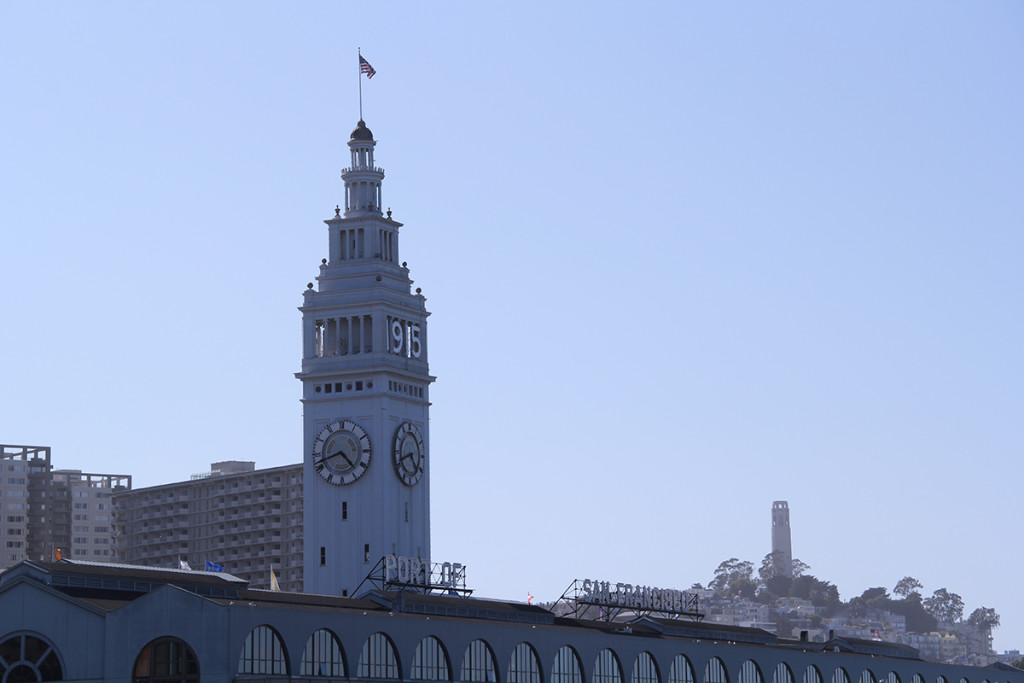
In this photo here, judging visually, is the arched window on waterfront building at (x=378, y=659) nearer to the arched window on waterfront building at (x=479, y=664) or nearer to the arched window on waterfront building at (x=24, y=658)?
Result: the arched window on waterfront building at (x=479, y=664)

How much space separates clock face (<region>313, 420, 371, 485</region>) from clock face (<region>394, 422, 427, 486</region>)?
2.82 m

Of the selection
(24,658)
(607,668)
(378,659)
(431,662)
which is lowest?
(607,668)

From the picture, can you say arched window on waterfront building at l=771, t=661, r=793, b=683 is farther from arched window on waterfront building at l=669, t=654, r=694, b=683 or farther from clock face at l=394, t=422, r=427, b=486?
clock face at l=394, t=422, r=427, b=486

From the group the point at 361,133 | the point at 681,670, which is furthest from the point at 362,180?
the point at 681,670

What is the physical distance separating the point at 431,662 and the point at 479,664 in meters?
5.38

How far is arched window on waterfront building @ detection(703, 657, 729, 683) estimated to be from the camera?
149 m

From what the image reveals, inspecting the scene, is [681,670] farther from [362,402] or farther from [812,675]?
[362,402]

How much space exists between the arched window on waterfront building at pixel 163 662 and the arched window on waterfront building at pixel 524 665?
1137 inches

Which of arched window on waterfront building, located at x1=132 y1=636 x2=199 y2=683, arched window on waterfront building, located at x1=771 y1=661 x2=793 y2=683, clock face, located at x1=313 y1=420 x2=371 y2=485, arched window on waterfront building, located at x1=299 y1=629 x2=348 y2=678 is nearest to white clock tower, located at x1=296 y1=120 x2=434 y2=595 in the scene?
clock face, located at x1=313 y1=420 x2=371 y2=485

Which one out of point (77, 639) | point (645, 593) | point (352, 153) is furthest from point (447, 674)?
point (352, 153)

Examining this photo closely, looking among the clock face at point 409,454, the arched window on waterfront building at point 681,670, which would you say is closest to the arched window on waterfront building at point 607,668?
the arched window on waterfront building at point 681,670

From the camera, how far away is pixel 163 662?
106 metres

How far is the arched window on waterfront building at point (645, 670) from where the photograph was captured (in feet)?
461

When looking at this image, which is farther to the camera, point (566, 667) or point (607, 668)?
point (607, 668)
